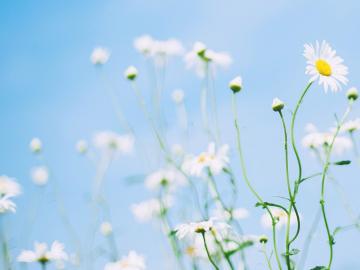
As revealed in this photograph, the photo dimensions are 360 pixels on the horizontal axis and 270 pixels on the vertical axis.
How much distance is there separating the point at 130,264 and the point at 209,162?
776 mm

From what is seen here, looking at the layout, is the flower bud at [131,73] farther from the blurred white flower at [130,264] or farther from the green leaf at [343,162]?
the green leaf at [343,162]

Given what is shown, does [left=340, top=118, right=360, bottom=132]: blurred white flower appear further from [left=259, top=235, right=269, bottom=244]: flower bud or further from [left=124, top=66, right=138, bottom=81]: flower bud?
[left=124, top=66, right=138, bottom=81]: flower bud

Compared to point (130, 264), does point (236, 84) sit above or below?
above

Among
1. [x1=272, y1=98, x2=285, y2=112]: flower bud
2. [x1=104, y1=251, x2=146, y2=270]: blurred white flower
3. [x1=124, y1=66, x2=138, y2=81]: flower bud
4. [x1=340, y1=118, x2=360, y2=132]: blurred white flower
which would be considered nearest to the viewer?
[x1=272, y1=98, x2=285, y2=112]: flower bud

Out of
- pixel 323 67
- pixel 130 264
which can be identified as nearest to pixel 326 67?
pixel 323 67

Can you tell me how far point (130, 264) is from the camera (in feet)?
9.81

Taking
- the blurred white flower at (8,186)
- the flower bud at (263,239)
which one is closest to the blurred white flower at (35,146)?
the blurred white flower at (8,186)

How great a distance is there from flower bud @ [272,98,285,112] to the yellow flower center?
222mm

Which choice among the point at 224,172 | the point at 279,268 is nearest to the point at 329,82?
the point at 279,268

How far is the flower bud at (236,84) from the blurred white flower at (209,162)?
578 millimetres

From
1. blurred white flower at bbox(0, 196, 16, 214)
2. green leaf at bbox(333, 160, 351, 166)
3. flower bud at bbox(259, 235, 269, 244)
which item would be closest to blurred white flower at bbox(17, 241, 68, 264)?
blurred white flower at bbox(0, 196, 16, 214)

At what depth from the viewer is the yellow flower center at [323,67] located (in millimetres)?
2279

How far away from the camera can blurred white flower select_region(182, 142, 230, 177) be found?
10.6 ft

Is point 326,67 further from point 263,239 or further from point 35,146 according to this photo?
point 35,146
